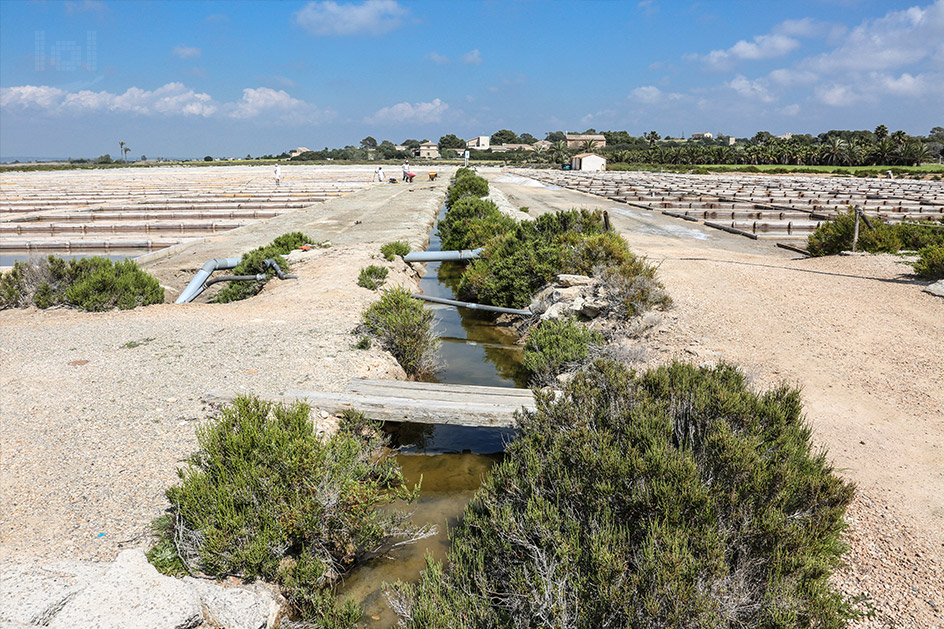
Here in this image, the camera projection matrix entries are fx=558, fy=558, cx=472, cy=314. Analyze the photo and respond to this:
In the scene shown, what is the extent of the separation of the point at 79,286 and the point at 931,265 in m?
15.0

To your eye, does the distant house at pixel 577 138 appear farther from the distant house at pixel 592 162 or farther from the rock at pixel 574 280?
the rock at pixel 574 280

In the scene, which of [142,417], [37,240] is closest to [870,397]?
[142,417]

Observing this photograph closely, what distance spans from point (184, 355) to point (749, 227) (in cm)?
1928

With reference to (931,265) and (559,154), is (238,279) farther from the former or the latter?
(559,154)

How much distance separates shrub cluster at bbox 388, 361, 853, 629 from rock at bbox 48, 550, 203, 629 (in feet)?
3.76

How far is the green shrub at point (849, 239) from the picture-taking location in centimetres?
1288

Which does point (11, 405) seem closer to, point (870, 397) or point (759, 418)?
point (759, 418)

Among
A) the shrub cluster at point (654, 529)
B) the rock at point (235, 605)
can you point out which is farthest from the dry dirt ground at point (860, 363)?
the rock at point (235, 605)

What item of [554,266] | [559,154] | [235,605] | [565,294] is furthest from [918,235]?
[559,154]

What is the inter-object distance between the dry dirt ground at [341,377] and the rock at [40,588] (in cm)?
39

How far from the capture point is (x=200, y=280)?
11.4 meters

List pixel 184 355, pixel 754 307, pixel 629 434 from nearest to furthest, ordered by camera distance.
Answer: pixel 629 434 < pixel 184 355 < pixel 754 307

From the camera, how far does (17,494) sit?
161 inches

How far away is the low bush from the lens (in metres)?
10.7
